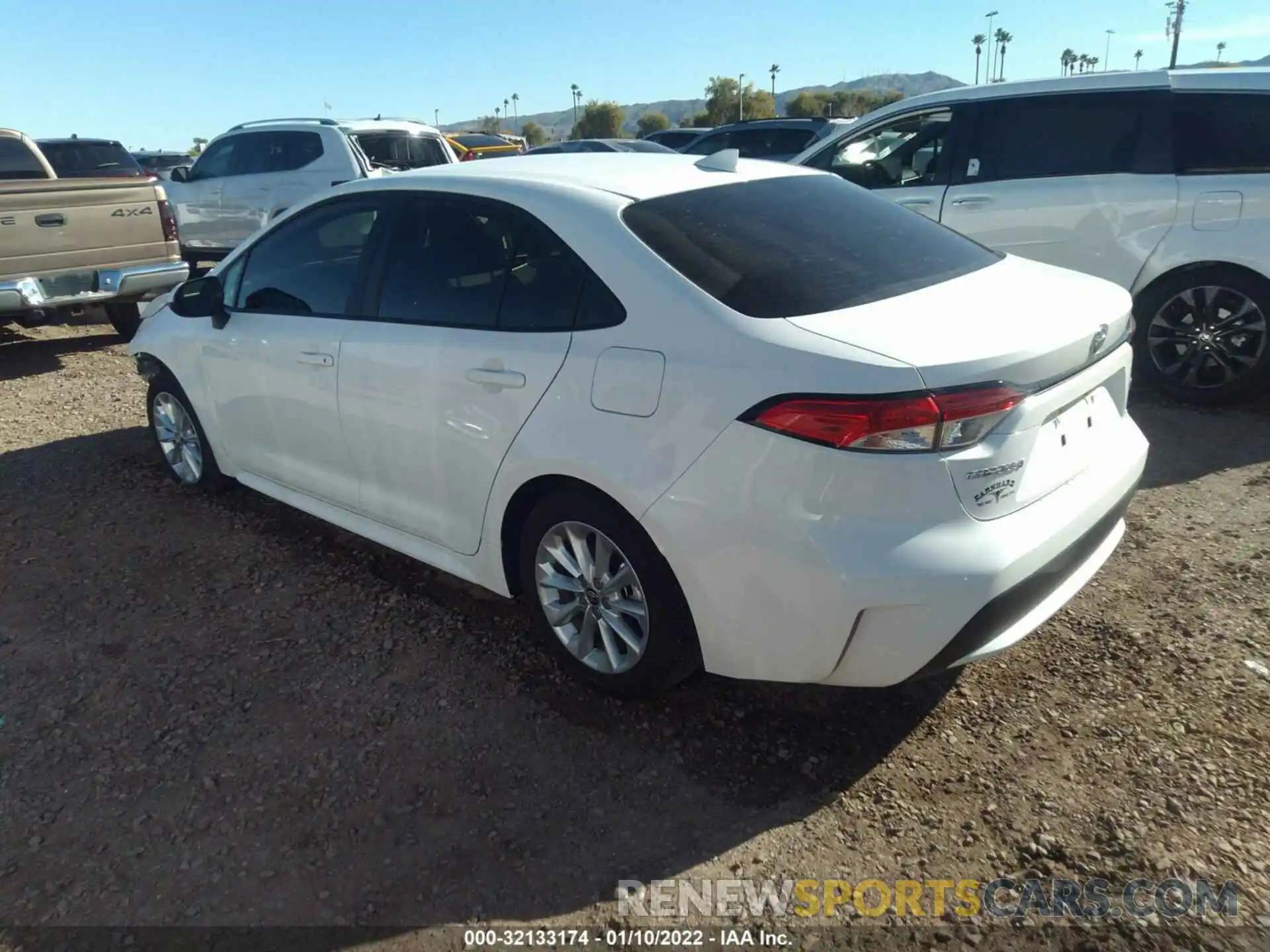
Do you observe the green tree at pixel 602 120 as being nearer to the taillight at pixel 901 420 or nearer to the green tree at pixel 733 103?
the green tree at pixel 733 103

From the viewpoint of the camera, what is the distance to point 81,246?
25.2 feet

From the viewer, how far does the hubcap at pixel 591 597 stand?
292 cm

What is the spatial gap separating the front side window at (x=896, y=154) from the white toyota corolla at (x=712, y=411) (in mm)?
3349

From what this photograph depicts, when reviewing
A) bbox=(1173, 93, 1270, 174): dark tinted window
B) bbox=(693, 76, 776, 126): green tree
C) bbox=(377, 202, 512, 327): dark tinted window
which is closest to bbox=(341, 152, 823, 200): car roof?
bbox=(377, 202, 512, 327): dark tinted window

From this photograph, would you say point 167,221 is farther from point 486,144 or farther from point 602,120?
point 602,120

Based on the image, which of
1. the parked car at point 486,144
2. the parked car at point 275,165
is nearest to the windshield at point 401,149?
the parked car at point 275,165

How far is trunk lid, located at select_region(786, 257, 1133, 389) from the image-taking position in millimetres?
2393

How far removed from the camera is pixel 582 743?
293 centimetres

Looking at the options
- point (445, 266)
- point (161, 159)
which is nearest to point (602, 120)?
point (161, 159)

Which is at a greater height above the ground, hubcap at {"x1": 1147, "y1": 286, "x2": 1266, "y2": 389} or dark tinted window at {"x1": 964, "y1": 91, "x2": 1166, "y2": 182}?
dark tinted window at {"x1": 964, "y1": 91, "x2": 1166, "y2": 182}

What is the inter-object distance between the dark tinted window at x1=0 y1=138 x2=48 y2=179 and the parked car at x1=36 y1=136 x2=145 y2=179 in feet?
9.91

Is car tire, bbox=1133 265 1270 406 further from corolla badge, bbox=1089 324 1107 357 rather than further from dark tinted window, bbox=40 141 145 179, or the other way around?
dark tinted window, bbox=40 141 145 179

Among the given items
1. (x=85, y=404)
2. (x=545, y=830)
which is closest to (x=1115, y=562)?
(x=545, y=830)

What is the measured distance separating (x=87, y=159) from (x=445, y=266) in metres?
11.8
